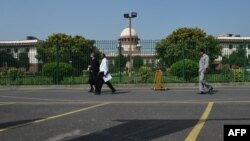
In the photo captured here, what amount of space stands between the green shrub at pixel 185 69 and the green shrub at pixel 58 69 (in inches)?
216

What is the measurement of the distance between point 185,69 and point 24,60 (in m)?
9.04

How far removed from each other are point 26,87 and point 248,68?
11919mm

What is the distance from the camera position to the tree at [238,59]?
24594mm

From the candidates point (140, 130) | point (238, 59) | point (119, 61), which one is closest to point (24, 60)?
point (119, 61)

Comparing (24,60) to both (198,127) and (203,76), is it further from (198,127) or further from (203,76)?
(198,127)

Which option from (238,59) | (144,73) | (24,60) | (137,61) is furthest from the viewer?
(137,61)

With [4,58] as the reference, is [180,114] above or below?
below

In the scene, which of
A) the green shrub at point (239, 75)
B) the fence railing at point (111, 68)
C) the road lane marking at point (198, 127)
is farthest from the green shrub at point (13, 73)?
the road lane marking at point (198, 127)

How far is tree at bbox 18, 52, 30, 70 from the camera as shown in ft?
85.4

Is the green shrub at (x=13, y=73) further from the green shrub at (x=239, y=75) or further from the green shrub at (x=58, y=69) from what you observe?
the green shrub at (x=239, y=75)

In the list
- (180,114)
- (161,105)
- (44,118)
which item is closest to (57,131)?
(44,118)

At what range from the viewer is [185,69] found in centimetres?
2455

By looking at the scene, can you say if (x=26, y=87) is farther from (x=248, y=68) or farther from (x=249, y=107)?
(x=249, y=107)

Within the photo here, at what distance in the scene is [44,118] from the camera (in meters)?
10.4
